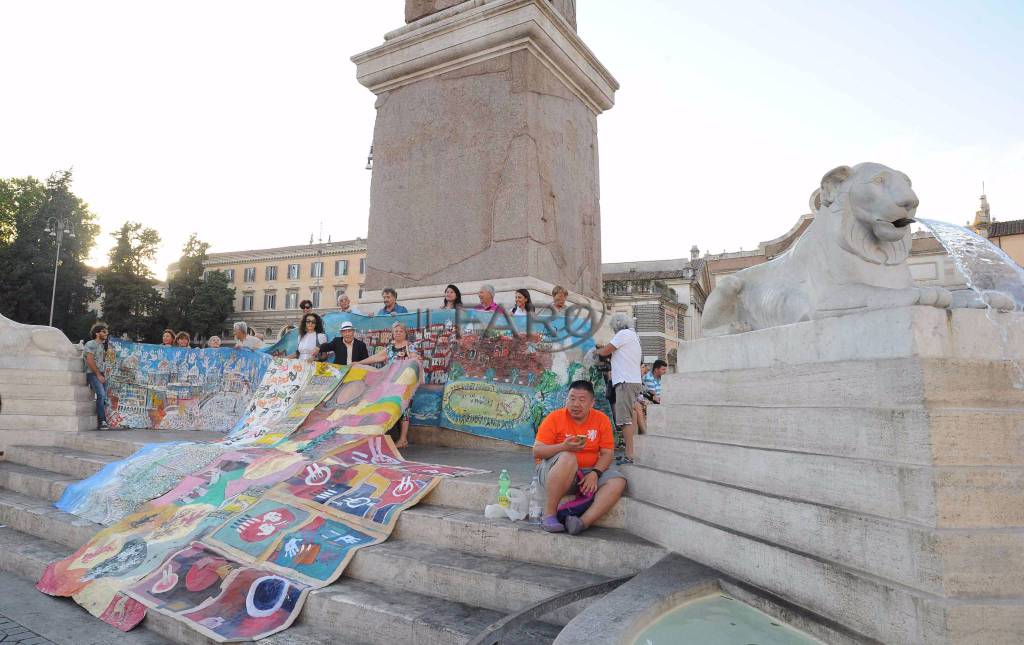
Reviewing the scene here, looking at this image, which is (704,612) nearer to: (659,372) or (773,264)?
(773,264)

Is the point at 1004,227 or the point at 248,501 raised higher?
the point at 1004,227

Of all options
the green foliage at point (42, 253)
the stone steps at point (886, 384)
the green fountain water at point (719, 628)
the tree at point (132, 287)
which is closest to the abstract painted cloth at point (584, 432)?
the stone steps at point (886, 384)

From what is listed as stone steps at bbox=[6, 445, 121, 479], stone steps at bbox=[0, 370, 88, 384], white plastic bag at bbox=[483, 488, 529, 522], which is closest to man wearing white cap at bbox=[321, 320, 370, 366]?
stone steps at bbox=[6, 445, 121, 479]

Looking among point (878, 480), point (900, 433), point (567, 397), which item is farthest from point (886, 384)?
point (567, 397)

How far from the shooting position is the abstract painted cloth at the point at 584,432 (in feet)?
13.4

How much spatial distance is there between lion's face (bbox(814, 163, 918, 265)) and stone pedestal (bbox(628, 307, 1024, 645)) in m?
0.59

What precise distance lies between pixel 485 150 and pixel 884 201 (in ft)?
17.5

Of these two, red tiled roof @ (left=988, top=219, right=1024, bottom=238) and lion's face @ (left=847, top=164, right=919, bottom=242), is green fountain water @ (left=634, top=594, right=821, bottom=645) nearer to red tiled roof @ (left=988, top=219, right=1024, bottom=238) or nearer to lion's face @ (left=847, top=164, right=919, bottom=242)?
lion's face @ (left=847, top=164, right=919, bottom=242)

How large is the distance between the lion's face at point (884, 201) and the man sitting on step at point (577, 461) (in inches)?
77.5

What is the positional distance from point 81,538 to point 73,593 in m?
1.10

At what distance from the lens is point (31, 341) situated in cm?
873

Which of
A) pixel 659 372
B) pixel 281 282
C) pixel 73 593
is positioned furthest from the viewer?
pixel 281 282

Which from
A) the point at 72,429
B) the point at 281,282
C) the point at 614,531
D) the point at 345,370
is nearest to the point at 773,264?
the point at 614,531

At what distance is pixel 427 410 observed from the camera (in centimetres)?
715
